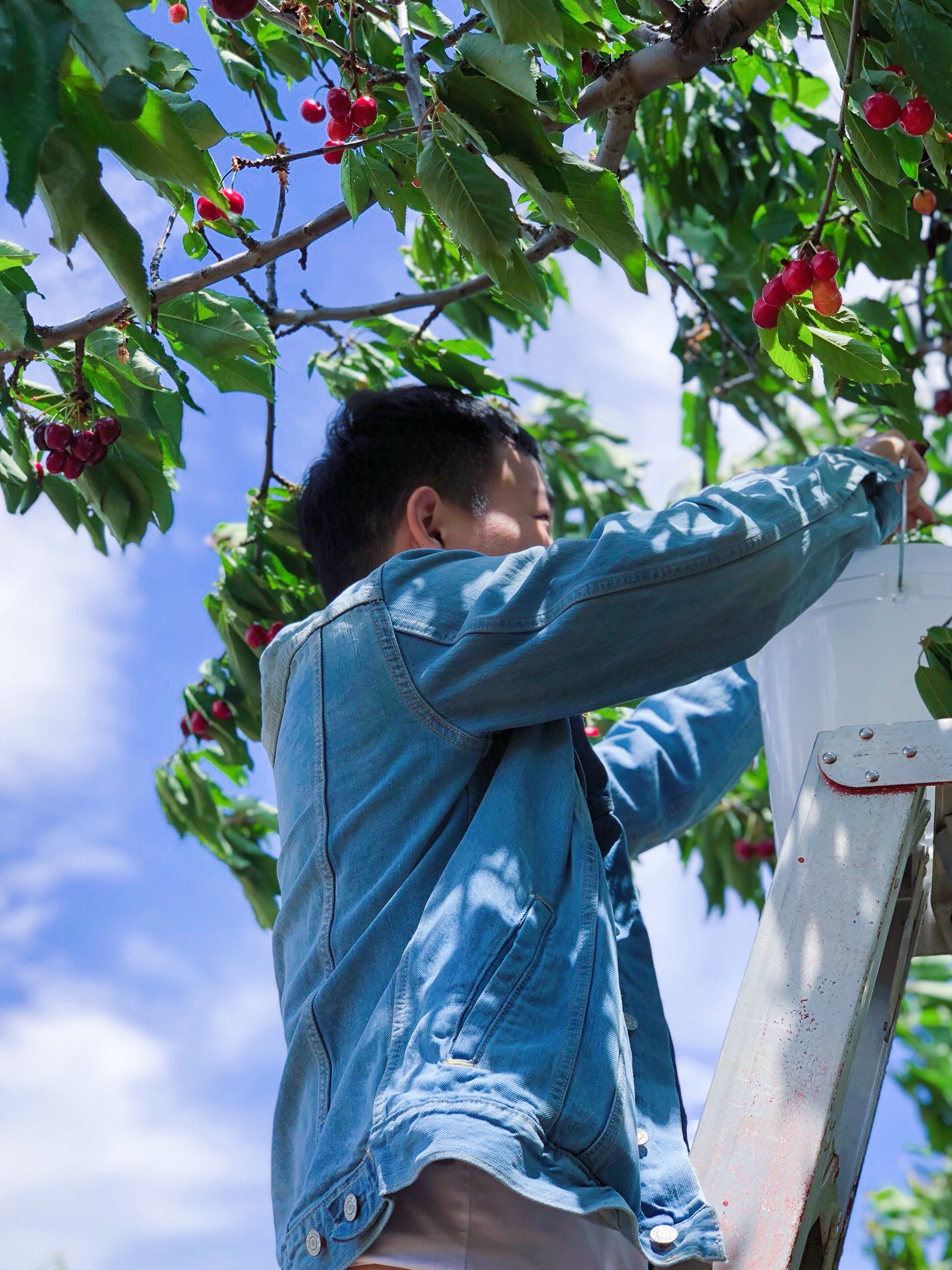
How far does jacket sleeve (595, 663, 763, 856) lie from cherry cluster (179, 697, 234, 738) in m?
1.04

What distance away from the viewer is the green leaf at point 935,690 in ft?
4.33

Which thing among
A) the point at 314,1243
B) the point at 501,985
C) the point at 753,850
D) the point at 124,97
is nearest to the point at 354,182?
the point at 124,97

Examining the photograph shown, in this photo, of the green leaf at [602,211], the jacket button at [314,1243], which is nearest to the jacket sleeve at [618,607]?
the green leaf at [602,211]

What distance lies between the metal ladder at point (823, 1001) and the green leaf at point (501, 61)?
0.60 meters

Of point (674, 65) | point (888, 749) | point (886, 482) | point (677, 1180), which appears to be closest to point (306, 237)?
point (674, 65)

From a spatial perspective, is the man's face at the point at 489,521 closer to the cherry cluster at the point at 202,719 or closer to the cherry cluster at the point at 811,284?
the cherry cluster at the point at 811,284

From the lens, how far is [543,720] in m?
1.32

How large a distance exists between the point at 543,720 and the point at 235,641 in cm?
136

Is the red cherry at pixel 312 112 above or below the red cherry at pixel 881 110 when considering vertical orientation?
above

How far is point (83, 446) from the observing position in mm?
1984

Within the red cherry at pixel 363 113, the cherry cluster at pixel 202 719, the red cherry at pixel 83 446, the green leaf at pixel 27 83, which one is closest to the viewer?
the green leaf at pixel 27 83

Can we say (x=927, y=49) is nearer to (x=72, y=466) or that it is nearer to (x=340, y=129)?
(x=340, y=129)

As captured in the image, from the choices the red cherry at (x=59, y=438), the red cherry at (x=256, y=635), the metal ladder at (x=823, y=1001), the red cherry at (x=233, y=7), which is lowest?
the metal ladder at (x=823, y=1001)

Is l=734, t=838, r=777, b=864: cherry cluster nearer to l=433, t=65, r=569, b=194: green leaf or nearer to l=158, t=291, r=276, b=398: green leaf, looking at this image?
l=158, t=291, r=276, b=398: green leaf
